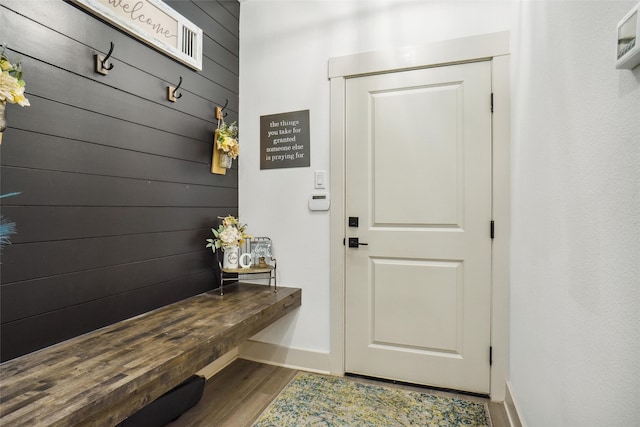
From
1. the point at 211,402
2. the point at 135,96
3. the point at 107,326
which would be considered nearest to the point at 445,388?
the point at 211,402

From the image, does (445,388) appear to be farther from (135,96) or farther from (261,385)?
(135,96)

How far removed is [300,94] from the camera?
2352 mm

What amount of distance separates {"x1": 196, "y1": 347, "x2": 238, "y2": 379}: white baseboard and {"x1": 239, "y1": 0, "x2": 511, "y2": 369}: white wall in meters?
0.24

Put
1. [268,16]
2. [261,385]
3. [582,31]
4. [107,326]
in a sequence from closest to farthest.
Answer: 1. [582,31]
2. [107,326]
3. [261,385]
4. [268,16]

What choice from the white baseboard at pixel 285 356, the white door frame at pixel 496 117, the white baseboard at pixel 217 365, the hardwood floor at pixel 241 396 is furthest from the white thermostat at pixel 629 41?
the white baseboard at pixel 217 365

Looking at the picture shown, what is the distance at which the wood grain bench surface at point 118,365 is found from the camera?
3.03ft

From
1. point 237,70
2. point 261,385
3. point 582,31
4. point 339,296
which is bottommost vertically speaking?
point 261,385

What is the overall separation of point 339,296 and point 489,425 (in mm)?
1052

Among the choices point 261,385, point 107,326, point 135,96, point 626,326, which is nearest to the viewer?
point 626,326

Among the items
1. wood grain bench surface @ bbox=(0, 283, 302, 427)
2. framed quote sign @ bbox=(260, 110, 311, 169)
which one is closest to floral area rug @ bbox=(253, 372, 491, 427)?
wood grain bench surface @ bbox=(0, 283, 302, 427)

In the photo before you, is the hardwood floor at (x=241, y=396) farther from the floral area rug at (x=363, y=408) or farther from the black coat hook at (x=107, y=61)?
the black coat hook at (x=107, y=61)

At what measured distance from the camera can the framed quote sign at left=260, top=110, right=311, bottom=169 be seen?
2332 mm

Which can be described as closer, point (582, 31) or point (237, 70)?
point (582, 31)

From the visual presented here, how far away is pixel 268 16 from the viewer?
2.45 meters
